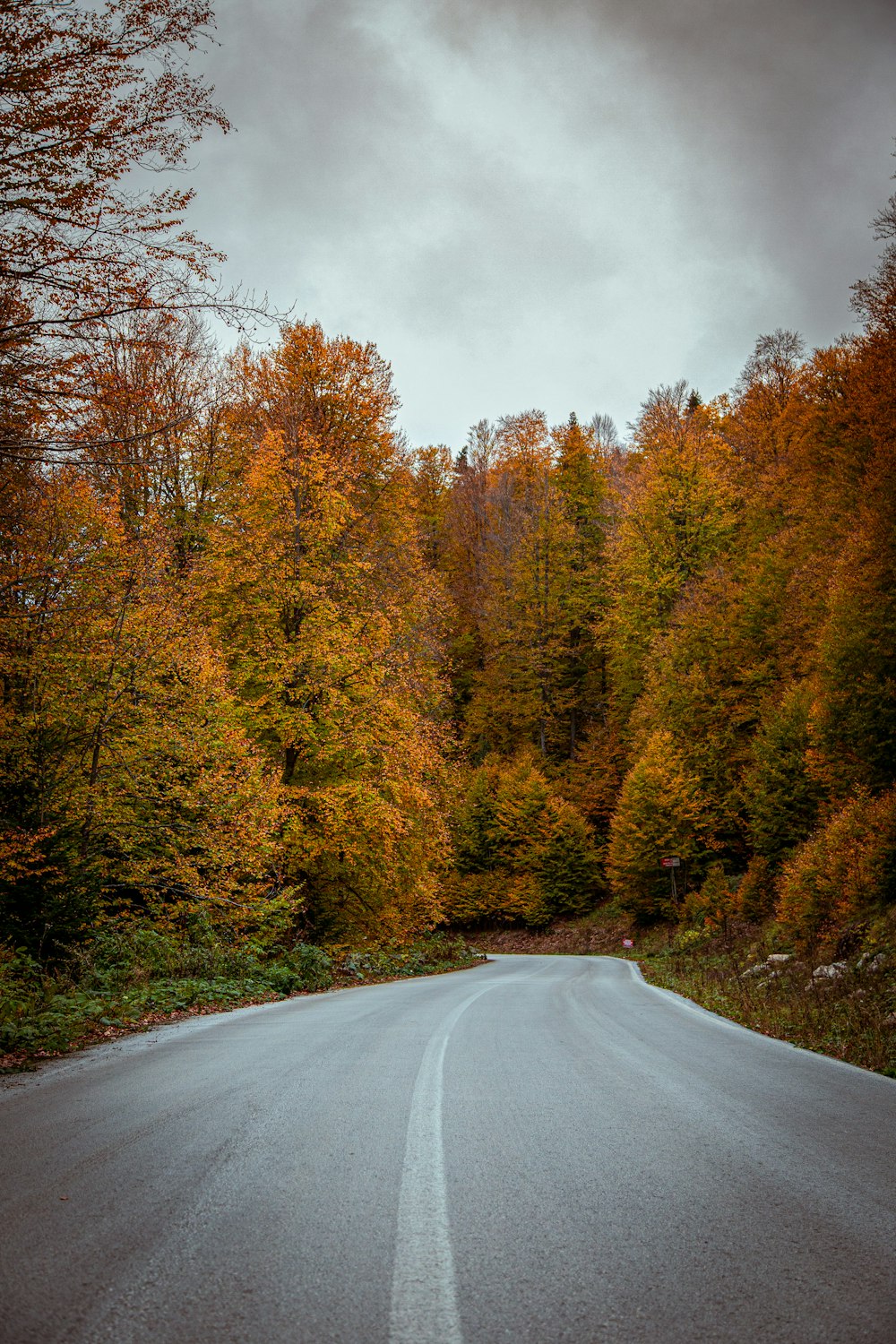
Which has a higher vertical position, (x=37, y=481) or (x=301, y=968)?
(x=37, y=481)

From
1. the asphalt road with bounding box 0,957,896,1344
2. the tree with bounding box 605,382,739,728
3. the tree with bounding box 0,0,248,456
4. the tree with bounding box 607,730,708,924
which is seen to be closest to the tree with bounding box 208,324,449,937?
the asphalt road with bounding box 0,957,896,1344

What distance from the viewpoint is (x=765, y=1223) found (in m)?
2.79

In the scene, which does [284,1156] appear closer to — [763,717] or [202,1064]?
[202,1064]

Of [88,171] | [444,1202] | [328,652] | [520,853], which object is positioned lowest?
[520,853]

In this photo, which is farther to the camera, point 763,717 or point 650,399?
point 650,399

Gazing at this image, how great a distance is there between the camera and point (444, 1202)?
2945 millimetres

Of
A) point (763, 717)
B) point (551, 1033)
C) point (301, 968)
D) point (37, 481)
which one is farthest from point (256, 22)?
point (763, 717)

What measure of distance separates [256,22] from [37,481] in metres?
5.13

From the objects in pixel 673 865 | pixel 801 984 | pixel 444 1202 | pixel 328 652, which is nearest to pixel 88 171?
pixel 444 1202

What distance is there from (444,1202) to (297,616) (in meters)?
15.6

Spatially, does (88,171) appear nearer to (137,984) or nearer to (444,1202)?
(444,1202)

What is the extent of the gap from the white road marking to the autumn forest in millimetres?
4796

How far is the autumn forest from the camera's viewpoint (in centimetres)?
602

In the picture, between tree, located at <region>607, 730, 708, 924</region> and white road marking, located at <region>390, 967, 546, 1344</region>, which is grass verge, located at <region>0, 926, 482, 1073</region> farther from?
tree, located at <region>607, 730, 708, 924</region>
